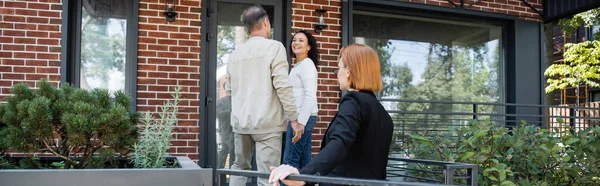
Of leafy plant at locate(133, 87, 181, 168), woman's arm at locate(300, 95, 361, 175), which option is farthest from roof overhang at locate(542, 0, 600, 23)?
leafy plant at locate(133, 87, 181, 168)

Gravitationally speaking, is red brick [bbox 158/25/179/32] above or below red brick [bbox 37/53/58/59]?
above

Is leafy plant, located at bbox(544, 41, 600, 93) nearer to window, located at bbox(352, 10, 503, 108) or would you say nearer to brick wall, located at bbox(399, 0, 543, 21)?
brick wall, located at bbox(399, 0, 543, 21)

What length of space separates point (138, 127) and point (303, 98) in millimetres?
1337

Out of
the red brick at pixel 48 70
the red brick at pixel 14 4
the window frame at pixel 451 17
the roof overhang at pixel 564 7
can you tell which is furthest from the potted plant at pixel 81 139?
the roof overhang at pixel 564 7

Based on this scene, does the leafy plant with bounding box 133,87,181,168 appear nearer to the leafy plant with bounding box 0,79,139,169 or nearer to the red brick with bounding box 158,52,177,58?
the leafy plant with bounding box 0,79,139,169

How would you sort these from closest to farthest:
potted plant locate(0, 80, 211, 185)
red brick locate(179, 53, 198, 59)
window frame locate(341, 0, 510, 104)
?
1. potted plant locate(0, 80, 211, 185)
2. red brick locate(179, 53, 198, 59)
3. window frame locate(341, 0, 510, 104)

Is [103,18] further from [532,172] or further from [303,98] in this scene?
[532,172]

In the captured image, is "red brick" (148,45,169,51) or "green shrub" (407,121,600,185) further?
"red brick" (148,45,169,51)

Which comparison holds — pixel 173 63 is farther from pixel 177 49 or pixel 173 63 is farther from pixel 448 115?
pixel 448 115

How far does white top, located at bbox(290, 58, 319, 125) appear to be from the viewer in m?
3.43

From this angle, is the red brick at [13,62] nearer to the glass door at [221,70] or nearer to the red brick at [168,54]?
the red brick at [168,54]

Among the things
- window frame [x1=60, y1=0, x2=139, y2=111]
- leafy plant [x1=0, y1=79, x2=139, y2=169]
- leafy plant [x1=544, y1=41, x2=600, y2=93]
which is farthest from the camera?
leafy plant [x1=544, y1=41, x2=600, y2=93]

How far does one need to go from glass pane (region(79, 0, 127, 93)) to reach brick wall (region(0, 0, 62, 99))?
29 cm

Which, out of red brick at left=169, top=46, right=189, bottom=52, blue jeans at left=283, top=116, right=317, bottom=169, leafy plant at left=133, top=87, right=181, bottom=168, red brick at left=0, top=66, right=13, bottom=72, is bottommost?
blue jeans at left=283, top=116, right=317, bottom=169
